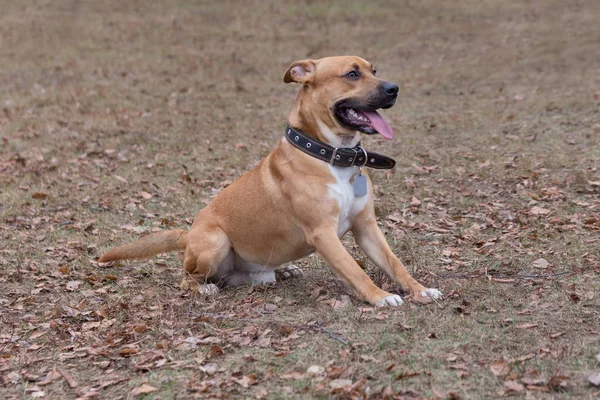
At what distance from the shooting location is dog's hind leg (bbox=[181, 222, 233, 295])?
606cm

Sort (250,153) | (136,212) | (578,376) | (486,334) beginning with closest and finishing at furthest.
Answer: (578,376) → (486,334) → (136,212) → (250,153)

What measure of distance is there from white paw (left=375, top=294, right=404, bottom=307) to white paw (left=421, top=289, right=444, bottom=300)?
0.22 metres

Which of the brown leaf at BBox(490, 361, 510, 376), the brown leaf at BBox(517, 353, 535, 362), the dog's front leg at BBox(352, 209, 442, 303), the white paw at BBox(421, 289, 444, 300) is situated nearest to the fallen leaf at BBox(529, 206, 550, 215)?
the dog's front leg at BBox(352, 209, 442, 303)

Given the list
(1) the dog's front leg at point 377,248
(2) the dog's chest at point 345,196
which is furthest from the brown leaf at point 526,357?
(2) the dog's chest at point 345,196

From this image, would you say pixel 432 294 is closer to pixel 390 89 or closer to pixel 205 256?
pixel 390 89

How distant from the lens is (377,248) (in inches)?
227

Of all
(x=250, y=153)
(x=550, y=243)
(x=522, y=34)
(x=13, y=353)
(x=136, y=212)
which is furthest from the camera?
(x=522, y=34)

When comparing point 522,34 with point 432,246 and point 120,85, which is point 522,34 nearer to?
point 120,85

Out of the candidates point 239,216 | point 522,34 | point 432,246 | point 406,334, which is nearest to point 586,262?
point 432,246

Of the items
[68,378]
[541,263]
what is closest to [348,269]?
[541,263]

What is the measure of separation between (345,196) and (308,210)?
0.30 m

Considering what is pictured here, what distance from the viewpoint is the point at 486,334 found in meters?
4.72

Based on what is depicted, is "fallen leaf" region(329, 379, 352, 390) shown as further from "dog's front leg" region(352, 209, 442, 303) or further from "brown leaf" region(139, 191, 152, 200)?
"brown leaf" region(139, 191, 152, 200)

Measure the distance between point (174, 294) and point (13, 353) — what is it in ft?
4.62
